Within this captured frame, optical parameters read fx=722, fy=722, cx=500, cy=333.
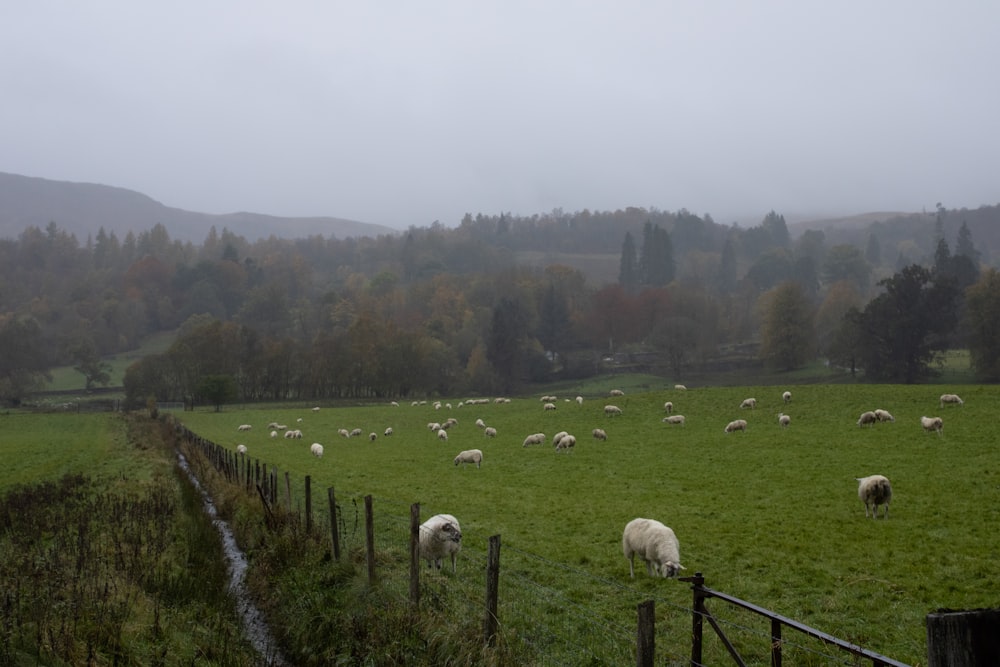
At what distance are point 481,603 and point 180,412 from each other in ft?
298

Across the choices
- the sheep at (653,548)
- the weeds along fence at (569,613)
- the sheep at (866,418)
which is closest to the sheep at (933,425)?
the sheep at (866,418)

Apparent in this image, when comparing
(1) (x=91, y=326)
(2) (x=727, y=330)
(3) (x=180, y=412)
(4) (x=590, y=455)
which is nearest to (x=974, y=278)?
(2) (x=727, y=330)

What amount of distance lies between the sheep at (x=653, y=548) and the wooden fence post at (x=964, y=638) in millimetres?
→ 11619

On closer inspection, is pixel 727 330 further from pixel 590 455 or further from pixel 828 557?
pixel 828 557

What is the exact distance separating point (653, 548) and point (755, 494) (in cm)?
1062

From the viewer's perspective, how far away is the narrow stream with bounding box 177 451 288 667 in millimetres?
11430

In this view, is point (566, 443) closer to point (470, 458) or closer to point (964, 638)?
point (470, 458)

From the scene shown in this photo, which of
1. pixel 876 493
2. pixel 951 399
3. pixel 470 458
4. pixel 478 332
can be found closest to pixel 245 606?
pixel 876 493

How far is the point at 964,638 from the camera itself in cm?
293

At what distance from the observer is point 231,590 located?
46.4 feet

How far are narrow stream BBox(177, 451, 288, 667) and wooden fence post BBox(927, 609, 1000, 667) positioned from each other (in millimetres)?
9745

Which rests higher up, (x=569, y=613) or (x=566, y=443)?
(x=569, y=613)

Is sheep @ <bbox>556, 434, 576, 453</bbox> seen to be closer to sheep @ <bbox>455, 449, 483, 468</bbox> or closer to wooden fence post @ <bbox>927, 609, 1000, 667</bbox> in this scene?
sheep @ <bbox>455, 449, 483, 468</bbox>

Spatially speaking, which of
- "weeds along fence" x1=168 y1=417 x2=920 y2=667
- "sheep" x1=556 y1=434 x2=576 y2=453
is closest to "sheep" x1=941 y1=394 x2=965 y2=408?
"sheep" x1=556 y1=434 x2=576 y2=453
